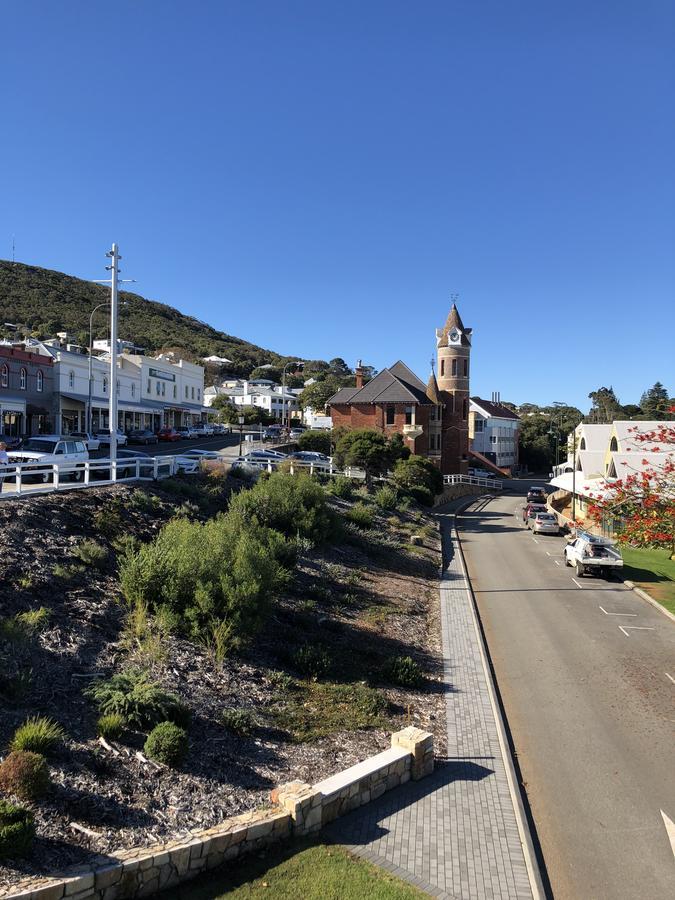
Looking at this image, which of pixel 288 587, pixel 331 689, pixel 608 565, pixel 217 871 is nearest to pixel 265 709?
pixel 331 689

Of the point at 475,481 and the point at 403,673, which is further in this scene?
the point at 475,481

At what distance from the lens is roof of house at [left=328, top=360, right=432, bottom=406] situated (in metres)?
58.8

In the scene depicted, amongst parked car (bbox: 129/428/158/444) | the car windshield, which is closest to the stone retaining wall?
the car windshield

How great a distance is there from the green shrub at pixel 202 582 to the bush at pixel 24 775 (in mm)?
4789

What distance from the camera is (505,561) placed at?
28844 mm

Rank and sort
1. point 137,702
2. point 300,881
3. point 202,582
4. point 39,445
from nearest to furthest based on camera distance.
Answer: point 300,881
point 137,702
point 202,582
point 39,445

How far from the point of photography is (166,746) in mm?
7969

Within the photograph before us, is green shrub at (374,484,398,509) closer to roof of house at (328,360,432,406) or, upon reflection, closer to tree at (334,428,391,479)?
tree at (334,428,391,479)

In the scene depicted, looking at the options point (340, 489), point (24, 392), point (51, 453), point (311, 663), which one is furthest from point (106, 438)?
point (311, 663)

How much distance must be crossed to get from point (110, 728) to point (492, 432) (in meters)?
79.0

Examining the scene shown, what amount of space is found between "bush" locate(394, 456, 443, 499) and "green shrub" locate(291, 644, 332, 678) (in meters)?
31.6

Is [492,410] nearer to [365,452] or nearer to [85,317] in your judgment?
[365,452]

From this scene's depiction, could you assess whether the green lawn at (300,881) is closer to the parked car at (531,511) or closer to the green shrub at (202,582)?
the green shrub at (202,582)

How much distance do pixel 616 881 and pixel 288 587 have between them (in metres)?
10.9
